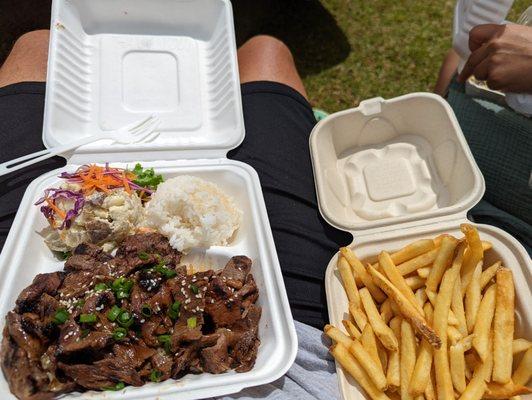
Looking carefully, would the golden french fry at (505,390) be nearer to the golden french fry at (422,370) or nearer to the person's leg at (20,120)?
the golden french fry at (422,370)

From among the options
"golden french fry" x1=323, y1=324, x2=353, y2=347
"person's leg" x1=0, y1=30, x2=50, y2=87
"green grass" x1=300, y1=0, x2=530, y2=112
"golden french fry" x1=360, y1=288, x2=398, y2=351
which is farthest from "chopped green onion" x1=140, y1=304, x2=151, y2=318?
"green grass" x1=300, y1=0, x2=530, y2=112

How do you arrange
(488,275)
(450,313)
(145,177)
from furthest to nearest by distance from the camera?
(145,177) → (488,275) → (450,313)

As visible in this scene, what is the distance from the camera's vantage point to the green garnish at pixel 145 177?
2324 millimetres

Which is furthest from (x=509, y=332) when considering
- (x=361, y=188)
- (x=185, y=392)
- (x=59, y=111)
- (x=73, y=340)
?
(x=59, y=111)

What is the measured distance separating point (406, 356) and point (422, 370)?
0.10 meters

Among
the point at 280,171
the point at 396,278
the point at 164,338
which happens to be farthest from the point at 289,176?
the point at 164,338

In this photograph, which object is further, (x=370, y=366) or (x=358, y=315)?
(x=358, y=315)

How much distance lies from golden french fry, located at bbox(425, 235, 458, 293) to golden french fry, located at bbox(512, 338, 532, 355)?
1.37 feet

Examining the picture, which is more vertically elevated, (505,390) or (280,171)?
(280,171)

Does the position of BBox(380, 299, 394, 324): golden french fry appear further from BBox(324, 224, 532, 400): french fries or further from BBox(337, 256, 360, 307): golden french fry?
BBox(337, 256, 360, 307): golden french fry

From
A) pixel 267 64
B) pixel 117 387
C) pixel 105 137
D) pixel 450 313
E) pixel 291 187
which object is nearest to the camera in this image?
pixel 117 387

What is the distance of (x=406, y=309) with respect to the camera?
2.02m

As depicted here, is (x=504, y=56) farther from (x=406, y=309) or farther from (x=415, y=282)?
(x=406, y=309)

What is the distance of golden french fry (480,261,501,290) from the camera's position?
2172mm
